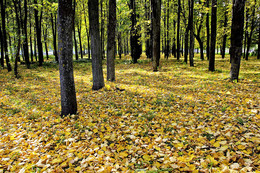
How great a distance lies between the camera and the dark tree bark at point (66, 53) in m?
4.50

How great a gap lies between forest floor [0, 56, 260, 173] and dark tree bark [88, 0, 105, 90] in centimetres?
141

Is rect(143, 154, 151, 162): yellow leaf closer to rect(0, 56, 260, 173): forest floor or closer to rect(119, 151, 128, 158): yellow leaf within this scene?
rect(0, 56, 260, 173): forest floor

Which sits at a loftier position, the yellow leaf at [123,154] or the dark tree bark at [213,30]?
the dark tree bark at [213,30]

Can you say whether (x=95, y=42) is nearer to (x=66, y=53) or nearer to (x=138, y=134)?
(x=66, y=53)

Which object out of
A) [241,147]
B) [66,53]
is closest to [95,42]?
[66,53]

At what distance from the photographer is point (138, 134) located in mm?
4180

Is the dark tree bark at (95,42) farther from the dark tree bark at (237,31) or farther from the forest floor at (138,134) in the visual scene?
the dark tree bark at (237,31)

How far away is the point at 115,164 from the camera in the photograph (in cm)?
308

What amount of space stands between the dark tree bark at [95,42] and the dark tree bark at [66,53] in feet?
9.38

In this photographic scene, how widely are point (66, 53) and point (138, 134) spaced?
332 centimetres

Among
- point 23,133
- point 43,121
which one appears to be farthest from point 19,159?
point 43,121

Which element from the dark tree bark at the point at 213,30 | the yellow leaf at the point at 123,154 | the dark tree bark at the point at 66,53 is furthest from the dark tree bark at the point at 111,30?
the dark tree bark at the point at 213,30

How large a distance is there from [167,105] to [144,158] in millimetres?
3131

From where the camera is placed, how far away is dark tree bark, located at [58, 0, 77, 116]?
4496 millimetres
